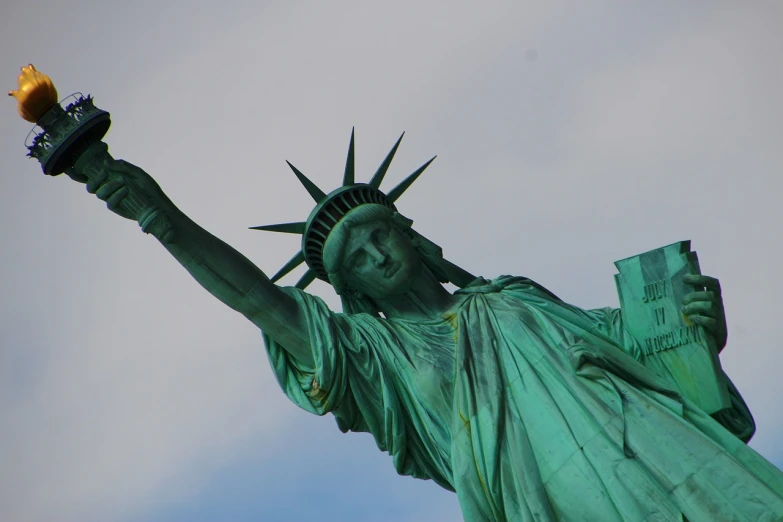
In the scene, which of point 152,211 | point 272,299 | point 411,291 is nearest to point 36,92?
point 152,211

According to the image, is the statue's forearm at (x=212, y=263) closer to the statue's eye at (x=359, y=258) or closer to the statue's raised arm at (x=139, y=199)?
the statue's raised arm at (x=139, y=199)

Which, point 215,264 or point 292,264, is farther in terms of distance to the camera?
point 292,264

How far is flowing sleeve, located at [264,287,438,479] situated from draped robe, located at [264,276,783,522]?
10 millimetres

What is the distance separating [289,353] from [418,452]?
1186 mm

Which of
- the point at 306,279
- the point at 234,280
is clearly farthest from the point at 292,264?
the point at 234,280

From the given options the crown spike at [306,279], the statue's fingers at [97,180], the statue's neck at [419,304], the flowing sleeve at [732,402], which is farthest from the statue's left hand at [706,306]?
the statue's fingers at [97,180]

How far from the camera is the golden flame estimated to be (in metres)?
12.4

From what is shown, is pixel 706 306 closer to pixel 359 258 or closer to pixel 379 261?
pixel 379 261

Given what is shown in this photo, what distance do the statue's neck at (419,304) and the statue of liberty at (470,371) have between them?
13 mm

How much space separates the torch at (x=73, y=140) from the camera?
12.4 m

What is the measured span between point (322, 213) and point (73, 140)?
6.62 ft

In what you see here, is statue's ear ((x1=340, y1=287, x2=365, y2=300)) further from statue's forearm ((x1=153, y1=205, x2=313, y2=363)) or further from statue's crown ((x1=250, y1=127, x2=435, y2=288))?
statue's forearm ((x1=153, y1=205, x2=313, y2=363))

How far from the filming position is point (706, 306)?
12289mm

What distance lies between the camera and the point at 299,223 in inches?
535
